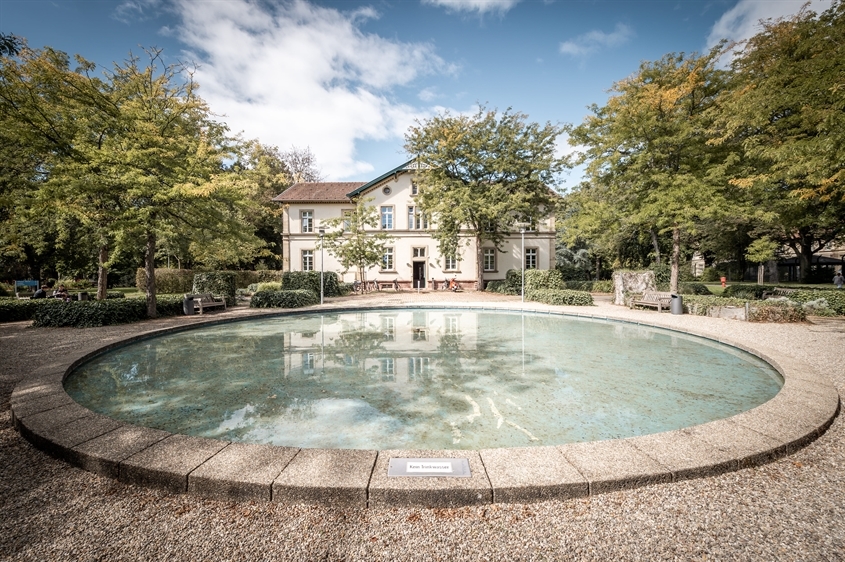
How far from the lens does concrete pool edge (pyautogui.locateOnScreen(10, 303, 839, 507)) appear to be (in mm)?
2695

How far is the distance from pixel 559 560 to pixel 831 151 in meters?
10.3

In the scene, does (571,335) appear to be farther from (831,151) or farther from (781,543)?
(781,543)

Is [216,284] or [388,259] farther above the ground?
[388,259]

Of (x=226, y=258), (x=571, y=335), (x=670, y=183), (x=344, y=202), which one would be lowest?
(x=571, y=335)

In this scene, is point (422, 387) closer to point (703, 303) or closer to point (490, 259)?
point (703, 303)

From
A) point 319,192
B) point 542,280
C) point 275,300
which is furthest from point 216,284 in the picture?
point 542,280

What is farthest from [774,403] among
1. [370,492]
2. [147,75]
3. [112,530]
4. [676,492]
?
[147,75]

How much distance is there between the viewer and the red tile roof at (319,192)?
101 ft

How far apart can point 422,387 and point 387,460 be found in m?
2.96

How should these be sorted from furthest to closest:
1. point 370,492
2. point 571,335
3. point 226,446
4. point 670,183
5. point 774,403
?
point 670,183, point 571,335, point 774,403, point 226,446, point 370,492

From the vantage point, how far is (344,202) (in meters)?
30.5

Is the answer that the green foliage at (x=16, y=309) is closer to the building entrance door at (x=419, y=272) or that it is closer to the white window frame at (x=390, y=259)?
the white window frame at (x=390, y=259)

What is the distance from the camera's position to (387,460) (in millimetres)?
3033

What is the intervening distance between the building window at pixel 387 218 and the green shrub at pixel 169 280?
47.9ft
